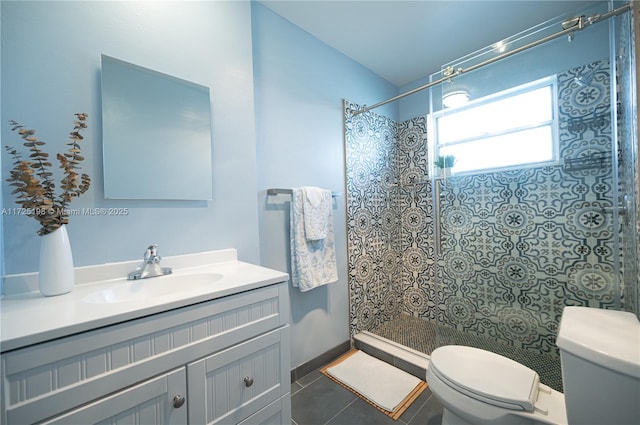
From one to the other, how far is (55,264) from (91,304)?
0.23 m

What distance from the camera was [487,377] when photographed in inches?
41.3

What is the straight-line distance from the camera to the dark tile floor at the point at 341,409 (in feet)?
4.38

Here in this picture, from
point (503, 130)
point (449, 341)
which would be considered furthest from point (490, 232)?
point (449, 341)

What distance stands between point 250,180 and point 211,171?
22cm

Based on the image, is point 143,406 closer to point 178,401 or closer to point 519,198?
point 178,401

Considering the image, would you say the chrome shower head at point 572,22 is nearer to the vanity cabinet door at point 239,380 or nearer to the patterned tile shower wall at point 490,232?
the patterned tile shower wall at point 490,232

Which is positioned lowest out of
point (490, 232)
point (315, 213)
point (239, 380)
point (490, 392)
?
point (490, 392)

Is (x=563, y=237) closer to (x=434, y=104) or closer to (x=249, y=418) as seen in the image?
(x=434, y=104)

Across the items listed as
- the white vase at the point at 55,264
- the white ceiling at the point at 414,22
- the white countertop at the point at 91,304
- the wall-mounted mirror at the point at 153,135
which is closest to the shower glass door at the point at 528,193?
the white ceiling at the point at 414,22

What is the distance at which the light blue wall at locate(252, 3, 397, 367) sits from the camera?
157 centimetres

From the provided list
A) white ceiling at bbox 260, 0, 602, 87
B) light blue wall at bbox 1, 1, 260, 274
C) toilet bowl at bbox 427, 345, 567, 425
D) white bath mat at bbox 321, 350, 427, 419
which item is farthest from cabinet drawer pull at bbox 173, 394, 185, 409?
white ceiling at bbox 260, 0, 602, 87

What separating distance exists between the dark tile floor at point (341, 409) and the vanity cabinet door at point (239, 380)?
1.86ft

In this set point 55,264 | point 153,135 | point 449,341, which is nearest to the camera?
point 55,264

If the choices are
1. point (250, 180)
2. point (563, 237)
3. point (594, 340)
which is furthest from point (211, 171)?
point (563, 237)
